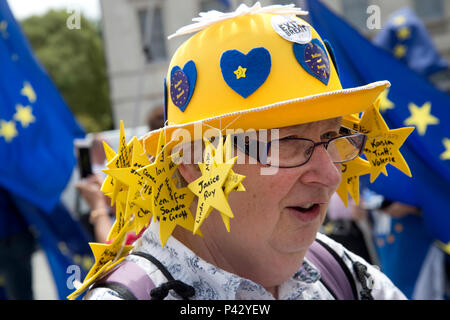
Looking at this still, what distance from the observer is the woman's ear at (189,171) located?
1663 millimetres

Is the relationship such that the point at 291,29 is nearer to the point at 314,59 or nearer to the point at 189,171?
the point at 314,59

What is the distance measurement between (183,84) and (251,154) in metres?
0.30

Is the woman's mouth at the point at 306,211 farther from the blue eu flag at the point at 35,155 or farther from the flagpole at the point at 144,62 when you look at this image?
the flagpole at the point at 144,62

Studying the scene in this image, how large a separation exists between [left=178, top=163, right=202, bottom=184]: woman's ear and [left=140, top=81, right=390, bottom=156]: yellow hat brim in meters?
0.09

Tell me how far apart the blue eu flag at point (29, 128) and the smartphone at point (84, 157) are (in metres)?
0.07

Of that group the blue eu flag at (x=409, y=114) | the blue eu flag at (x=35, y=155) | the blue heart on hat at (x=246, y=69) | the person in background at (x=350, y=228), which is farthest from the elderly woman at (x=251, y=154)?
the person in background at (x=350, y=228)

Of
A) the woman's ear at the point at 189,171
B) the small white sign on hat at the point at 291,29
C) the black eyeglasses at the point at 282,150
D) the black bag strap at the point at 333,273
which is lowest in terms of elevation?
the black bag strap at the point at 333,273

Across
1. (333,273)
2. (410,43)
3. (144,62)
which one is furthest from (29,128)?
(410,43)

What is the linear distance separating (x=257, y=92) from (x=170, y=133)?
28cm

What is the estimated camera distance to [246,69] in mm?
1588

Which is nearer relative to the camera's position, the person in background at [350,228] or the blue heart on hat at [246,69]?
the blue heart on hat at [246,69]

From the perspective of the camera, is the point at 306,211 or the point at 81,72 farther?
the point at 81,72

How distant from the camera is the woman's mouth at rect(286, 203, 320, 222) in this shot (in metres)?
1.60
